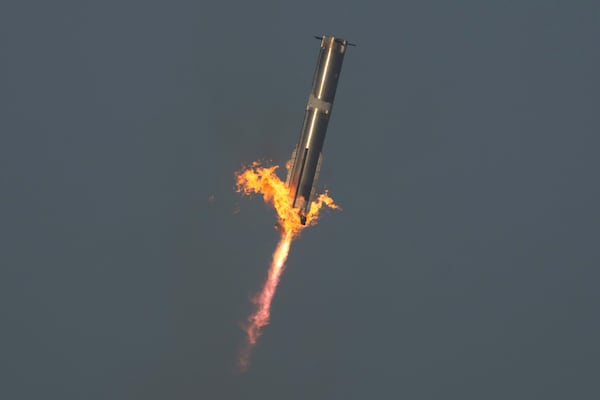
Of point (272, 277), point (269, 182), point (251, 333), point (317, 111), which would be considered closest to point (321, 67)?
point (317, 111)

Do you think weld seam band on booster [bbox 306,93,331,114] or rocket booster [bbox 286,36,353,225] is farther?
weld seam band on booster [bbox 306,93,331,114]

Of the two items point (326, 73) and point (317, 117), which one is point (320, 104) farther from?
point (326, 73)

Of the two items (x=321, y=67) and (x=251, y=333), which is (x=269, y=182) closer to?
(x=321, y=67)

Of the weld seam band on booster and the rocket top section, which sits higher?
the rocket top section

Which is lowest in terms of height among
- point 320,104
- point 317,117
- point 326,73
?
point 317,117

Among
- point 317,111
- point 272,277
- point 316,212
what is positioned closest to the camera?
point 317,111

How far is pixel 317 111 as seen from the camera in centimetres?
8462

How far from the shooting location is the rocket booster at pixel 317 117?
84.5 meters

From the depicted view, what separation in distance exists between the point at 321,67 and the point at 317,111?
12.4 ft

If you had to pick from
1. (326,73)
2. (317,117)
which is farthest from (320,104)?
(326,73)

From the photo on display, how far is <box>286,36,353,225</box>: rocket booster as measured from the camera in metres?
84.5

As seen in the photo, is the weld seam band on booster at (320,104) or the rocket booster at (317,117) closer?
the rocket booster at (317,117)

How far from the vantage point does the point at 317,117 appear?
278 ft

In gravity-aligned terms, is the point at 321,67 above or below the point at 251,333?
above
